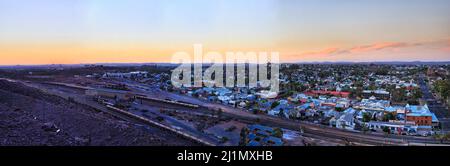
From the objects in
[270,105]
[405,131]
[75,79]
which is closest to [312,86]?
[270,105]

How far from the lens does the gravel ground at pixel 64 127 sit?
2244mm

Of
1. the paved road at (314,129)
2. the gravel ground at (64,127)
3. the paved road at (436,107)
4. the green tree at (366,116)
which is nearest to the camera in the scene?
the gravel ground at (64,127)

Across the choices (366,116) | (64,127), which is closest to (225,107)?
(366,116)

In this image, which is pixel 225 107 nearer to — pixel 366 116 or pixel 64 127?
pixel 366 116

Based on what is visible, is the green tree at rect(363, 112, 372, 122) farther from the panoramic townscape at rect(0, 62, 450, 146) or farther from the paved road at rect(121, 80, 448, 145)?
the paved road at rect(121, 80, 448, 145)

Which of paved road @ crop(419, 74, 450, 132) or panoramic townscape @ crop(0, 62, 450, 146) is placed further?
paved road @ crop(419, 74, 450, 132)

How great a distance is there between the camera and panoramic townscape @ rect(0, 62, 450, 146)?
2473 millimetres

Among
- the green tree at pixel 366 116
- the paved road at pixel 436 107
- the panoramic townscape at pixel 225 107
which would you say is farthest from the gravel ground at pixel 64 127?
the paved road at pixel 436 107

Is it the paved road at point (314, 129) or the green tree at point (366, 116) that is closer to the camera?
the paved road at point (314, 129)

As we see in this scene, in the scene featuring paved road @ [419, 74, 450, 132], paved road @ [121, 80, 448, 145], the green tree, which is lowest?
paved road @ [121, 80, 448, 145]

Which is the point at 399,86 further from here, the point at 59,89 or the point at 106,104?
the point at 59,89

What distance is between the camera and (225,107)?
3.47 m

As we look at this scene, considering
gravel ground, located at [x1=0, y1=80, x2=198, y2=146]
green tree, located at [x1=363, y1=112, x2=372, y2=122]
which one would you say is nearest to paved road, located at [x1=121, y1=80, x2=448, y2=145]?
green tree, located at [x1=363, y1=112, x2=372, y2=122]

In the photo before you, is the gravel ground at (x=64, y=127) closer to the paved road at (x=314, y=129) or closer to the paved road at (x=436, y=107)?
the paved road at (x=314, y=129)
